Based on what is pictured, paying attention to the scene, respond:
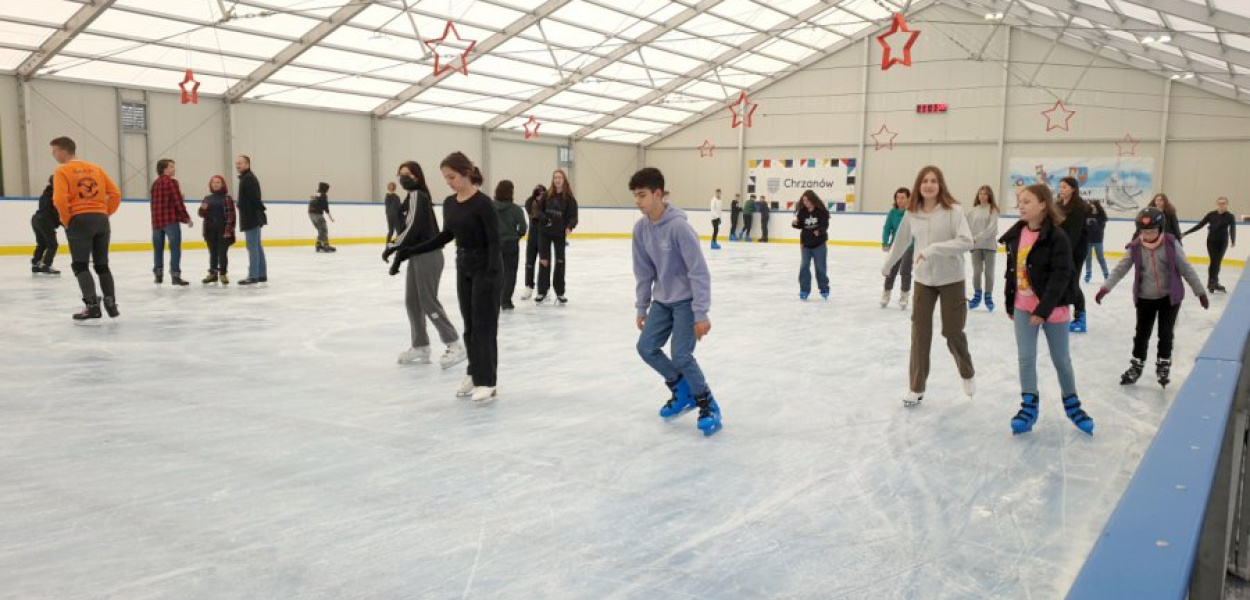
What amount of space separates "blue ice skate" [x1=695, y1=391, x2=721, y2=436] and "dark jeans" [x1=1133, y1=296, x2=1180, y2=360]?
9.32ft

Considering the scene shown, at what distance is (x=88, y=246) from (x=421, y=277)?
11.0ft

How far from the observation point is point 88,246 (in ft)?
22.1

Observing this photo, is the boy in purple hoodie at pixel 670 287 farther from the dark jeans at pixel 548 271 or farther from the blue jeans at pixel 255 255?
the blue jeans at pixel 255 255

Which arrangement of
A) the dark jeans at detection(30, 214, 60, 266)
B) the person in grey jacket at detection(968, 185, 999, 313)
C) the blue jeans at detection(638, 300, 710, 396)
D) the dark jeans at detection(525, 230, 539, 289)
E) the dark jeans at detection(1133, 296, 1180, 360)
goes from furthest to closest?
the dark jeans at detection(30, 214, 60, 266) < the dark jeans at detection(525, 230, 539, 289) < the person in grey jacket at detection(968, 185, 999, 313) < the dark jeans at detection(1133, 296, 1180, 360) < the blue jeans at detection(638, 300, 710, 396)

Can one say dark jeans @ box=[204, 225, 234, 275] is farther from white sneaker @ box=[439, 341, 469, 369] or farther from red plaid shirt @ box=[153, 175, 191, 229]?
white sneaker @ box=[439, 341, 469, 369]

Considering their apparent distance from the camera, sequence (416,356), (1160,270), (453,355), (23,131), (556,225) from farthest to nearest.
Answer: (23,131) < (556,225) < (416,356) < (453,355) < (1160,270)

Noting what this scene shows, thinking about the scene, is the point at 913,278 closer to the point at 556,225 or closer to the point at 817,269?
the point at 556,225

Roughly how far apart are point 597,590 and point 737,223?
73.0 ft

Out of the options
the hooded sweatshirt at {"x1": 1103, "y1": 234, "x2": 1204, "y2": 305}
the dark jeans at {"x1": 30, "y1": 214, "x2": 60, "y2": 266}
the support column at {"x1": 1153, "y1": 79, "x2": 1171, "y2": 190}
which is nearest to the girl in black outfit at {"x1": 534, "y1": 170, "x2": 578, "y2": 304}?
the hooded sweatshirt at {"x1": 1103, "y1": 234, "x2": 1204, "y2": 305}

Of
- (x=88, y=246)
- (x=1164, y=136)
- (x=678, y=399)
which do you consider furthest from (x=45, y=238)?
(x=1164, y=136)

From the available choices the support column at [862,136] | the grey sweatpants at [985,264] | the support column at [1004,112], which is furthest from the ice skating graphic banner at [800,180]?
the grey sweatpants at [985,264]

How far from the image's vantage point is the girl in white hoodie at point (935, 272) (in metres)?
4.37

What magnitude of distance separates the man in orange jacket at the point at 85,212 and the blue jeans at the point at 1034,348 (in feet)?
21.2

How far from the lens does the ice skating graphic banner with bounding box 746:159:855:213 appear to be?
88.4ft
